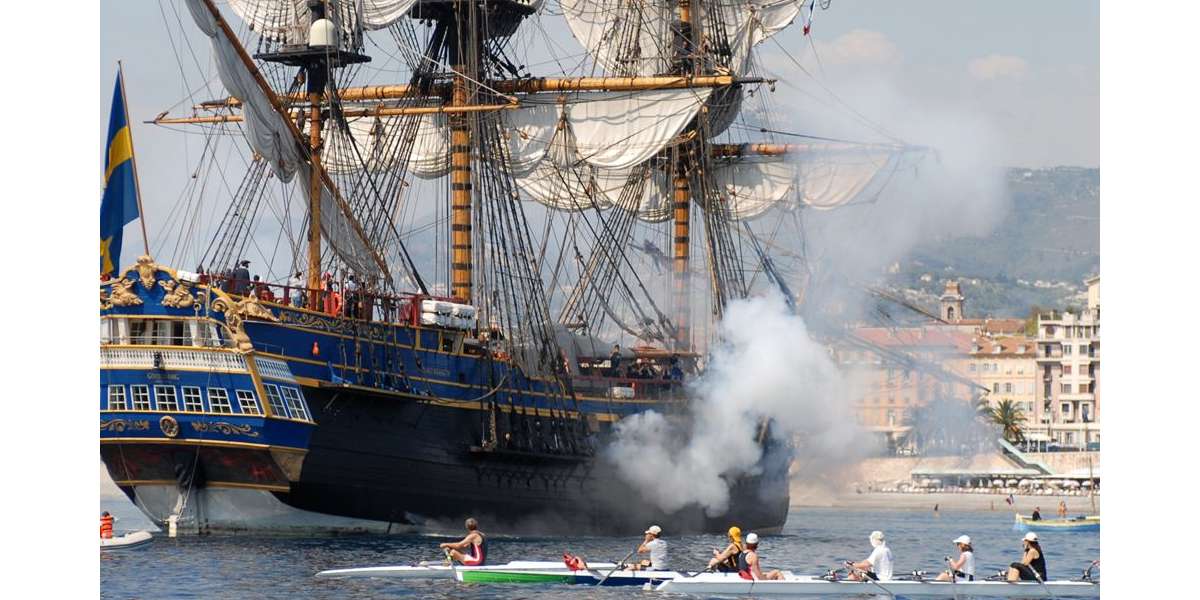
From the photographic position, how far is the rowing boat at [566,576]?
178ft

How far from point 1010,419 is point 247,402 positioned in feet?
337

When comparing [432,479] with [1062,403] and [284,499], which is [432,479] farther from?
[1062,403]

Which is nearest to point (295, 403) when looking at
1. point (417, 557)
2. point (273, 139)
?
point (417, 557)

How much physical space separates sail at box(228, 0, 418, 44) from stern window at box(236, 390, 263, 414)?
48.6ft

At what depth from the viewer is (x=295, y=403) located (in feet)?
226

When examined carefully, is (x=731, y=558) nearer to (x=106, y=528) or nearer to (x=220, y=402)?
(x=106, y=528)

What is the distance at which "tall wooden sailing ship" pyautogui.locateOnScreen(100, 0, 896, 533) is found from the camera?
68.1 m

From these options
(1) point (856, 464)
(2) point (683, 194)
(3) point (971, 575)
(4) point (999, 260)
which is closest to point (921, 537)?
(1) point (856, 464)

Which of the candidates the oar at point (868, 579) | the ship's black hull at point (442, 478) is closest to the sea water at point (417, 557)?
the ship's black hull at point (442, 478)

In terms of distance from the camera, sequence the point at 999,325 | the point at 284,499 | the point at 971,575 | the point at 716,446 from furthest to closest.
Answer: the point at 999,325 → the point at 716,446 → the point at 284,499 → the point at 971,575

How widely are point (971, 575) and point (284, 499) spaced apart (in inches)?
1046

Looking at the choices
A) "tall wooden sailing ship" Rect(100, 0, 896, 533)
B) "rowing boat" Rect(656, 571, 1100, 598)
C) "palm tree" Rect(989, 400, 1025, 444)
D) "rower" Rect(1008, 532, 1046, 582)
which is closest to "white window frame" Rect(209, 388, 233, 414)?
"tall wooden sailing ship" Rect(100, 0, 896, 533)

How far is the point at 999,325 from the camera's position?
467 ft

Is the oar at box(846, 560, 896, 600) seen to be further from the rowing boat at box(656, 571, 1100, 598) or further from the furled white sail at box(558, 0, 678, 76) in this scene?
the furled white sail at box(558, 0, 678, 76)
